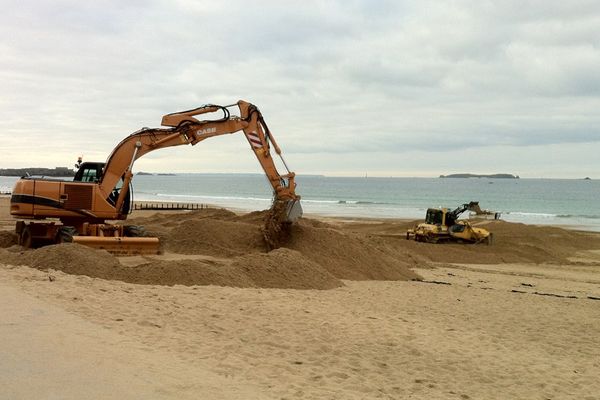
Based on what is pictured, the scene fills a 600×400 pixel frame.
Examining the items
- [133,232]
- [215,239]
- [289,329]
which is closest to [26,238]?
[133,232]

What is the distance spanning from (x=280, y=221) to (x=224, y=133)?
3.05m

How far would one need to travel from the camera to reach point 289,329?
891cm

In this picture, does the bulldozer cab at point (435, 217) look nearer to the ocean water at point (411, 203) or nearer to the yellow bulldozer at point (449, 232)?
the yellow bulldozer at point (449, 232)

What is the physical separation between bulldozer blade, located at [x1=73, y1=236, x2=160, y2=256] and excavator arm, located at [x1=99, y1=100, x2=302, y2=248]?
7.44 feet

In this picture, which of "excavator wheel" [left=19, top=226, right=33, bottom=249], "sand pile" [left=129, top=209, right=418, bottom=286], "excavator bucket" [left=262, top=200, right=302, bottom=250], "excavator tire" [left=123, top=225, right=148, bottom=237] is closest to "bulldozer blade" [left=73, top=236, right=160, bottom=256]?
"excavator tire" [left=123, top=225, right=148, bottom=237]

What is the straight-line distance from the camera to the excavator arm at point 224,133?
57.7 ft

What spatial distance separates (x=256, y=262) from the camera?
1355 centimetres

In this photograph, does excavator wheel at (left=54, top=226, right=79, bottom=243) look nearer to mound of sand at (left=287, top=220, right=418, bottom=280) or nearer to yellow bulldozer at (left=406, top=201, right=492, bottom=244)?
mound of sand at (left=287, top=220, right=418, bottom=280)

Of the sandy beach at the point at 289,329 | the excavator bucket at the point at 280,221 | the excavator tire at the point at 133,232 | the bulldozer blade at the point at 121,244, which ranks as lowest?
the sandy beach at the point at 289,329

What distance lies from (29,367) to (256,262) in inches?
310

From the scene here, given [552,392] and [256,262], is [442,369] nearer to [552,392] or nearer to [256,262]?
[552,392]

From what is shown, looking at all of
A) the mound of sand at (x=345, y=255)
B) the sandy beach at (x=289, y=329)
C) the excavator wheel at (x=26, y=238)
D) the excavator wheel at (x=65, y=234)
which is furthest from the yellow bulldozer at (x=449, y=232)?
the excavator wheel at (x=26, y=238)

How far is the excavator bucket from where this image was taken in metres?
17.7

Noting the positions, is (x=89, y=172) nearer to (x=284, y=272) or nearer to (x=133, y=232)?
(x=133, y=232)
